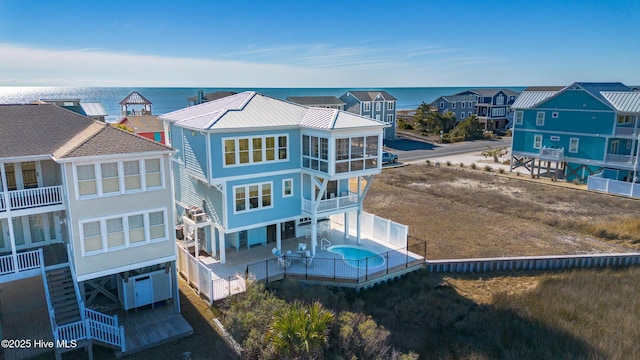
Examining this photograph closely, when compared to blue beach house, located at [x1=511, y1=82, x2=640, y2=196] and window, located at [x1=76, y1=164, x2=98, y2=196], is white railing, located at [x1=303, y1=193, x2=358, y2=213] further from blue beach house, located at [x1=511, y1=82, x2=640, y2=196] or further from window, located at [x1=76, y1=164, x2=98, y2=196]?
blue beach house, located at [x1=511, y1=82, x2=640, y2=196]

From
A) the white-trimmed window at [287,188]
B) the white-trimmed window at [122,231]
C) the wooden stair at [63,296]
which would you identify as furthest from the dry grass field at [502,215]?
the wooden stair at [63,296]

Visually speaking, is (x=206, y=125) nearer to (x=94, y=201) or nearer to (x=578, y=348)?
(x=94, y=201)

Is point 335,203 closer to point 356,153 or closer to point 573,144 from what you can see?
point 356,153

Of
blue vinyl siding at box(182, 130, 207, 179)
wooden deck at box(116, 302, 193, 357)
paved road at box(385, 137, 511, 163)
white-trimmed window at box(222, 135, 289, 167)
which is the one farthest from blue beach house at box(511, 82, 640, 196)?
wooden deck at box(116, 302, 193, 357)

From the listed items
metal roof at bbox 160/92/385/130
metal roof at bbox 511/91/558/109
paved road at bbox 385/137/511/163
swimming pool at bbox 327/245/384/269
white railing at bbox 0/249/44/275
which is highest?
metal roof at bbox 511/91/558/109

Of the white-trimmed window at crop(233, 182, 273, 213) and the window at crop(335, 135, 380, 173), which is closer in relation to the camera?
the white-trimmed window at crop(233, 182, 273, 213)

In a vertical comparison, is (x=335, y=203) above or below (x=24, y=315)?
above

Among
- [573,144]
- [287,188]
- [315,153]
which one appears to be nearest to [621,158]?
[573,144]

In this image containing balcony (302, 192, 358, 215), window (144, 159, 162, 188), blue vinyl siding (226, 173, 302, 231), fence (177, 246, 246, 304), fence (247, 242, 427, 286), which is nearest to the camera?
window (144, 159, 162, 188)
